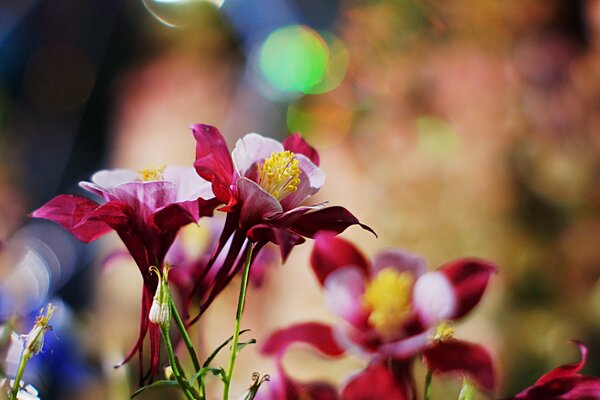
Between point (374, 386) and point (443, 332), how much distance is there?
0.12 ft

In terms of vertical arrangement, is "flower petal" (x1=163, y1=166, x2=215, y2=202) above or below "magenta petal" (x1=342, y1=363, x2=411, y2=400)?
above

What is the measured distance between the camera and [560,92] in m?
0.78

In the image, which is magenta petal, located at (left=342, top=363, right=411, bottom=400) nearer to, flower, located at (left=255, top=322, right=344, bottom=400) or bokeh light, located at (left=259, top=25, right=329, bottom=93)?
flower, located at (left=255, top=322, right=344, bottom=400)

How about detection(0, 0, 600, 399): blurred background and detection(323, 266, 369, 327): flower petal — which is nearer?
detection(323, 266, 369, 327): flower petal

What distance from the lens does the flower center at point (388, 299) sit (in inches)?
10.8

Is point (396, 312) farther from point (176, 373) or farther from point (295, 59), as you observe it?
point (295, 59)

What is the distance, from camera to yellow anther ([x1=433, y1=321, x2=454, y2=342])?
0.24m

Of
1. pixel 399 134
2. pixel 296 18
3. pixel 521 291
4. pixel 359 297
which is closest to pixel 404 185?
pixel 399 134

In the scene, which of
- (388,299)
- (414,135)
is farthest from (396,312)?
(414,135)

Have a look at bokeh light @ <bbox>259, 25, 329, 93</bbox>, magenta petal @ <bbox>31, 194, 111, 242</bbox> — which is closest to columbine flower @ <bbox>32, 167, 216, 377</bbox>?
magenta petal @ <bbox>31, 194, 111, 242</bbox>

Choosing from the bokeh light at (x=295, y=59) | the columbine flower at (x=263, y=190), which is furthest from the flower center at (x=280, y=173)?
the bokeh light at (x=295, y=59)

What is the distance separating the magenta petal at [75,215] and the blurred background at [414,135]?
436mm

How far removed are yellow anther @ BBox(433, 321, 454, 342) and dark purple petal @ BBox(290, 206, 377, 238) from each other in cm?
6

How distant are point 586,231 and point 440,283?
1.87ft
